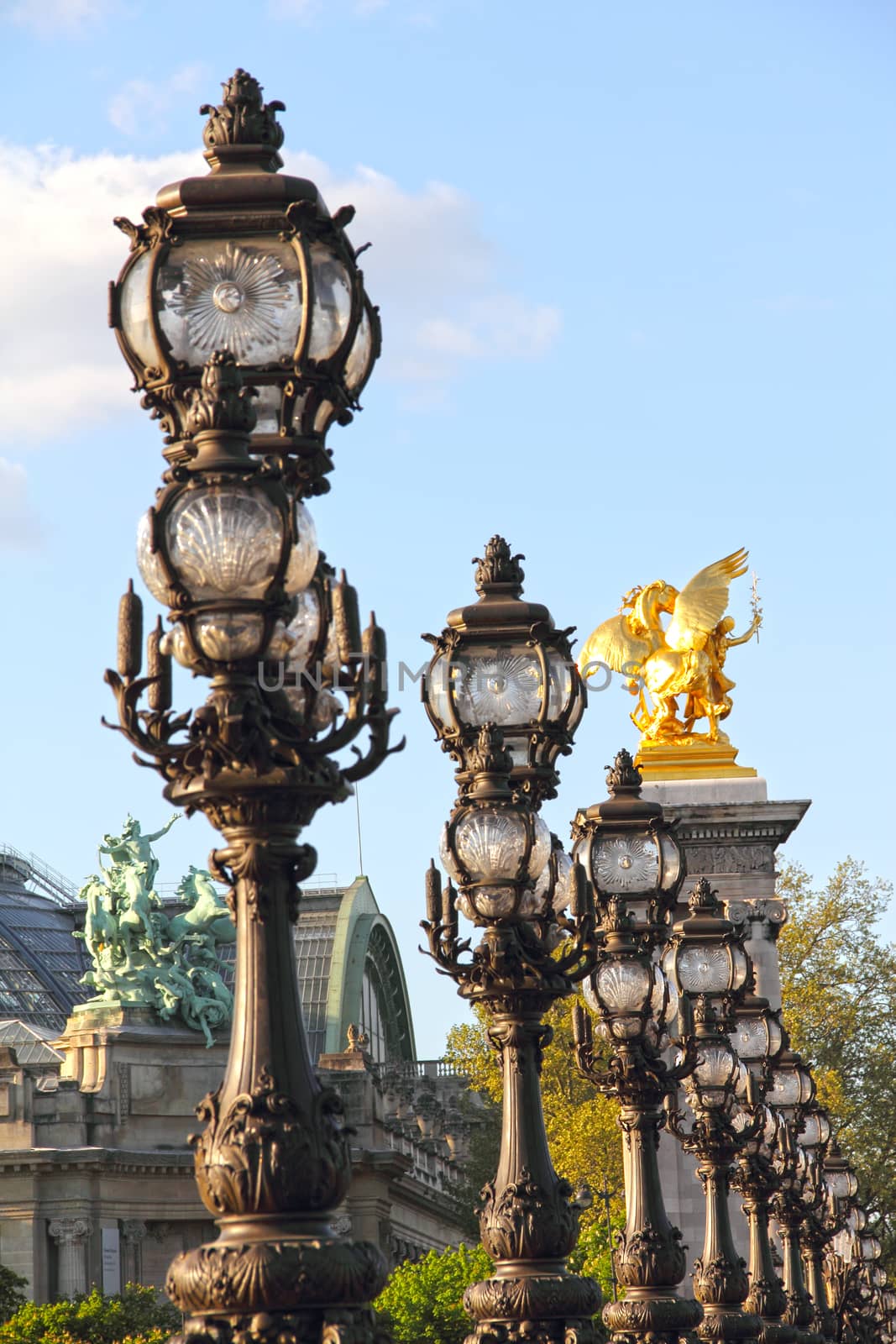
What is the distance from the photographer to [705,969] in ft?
70.8

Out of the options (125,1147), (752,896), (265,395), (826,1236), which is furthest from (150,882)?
(265,395)

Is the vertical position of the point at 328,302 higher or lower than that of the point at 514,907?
higher

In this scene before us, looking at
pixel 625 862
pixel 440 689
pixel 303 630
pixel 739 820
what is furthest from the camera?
pixel 739 820

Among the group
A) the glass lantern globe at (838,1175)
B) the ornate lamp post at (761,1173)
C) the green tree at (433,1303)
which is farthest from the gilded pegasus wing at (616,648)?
the ornate lamp post at (761,1173)

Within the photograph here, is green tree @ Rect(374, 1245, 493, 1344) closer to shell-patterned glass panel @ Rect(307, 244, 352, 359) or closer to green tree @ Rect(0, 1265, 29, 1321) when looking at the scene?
green tree @ Rect(0, 1265, 29, 1321)

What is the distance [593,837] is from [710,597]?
29645 mm

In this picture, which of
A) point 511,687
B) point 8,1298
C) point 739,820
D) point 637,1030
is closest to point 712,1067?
point 637,1030

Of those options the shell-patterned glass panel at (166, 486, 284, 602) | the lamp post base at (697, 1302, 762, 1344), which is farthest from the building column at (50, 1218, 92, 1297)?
the shell-patterned glass panel at (166, 486, 284, 602)

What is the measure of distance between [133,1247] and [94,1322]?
1947 cm

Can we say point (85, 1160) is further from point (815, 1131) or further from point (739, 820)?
point (815, 1131)

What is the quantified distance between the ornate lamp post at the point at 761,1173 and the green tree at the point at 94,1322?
3289 centimetres

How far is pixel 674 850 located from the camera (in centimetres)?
1788

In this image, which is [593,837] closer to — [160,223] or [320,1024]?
[160,223]

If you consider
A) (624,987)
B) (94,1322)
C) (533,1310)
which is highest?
Result: (94,1322)
